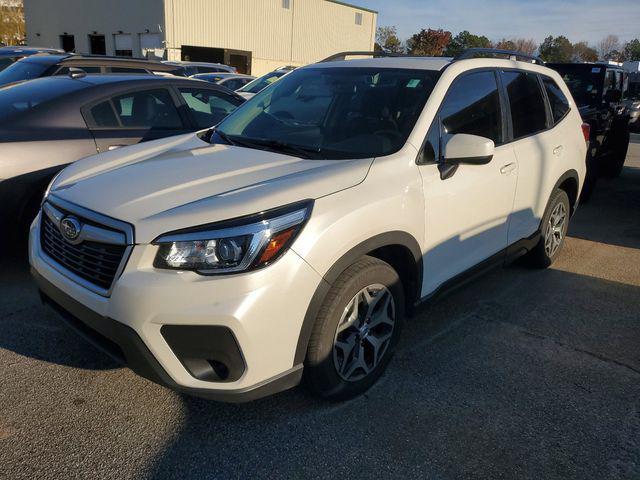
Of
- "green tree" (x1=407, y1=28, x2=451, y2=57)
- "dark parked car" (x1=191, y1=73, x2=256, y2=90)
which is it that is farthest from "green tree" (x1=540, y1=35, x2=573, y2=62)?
"dark parked car" (x1=191, y1=73, x2=256, y2=90)

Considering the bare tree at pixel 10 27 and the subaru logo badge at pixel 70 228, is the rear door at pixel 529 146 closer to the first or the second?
the subaru logo badge at pixel 70 228

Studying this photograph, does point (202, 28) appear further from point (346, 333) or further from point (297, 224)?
point (297, 224)

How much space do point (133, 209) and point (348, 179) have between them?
1.01 metres

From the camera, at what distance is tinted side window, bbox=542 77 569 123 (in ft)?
15.1

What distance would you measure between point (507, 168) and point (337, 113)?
1248 mm

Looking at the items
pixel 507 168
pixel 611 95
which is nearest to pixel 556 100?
pixel 507 168

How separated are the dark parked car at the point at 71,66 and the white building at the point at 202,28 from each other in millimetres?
23953

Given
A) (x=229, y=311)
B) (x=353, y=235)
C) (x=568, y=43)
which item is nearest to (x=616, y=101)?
(x=353, y=235)

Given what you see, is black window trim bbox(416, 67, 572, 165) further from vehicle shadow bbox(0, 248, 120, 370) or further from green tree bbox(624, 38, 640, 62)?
green tree bbox(624, 38, 640, 62)

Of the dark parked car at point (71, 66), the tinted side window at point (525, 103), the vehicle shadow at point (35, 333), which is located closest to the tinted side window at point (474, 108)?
the tinted side window at point (525, 103)

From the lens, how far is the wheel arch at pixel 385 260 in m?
2.44

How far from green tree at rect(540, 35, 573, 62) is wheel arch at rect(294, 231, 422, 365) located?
3022 inches

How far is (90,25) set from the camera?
120ft

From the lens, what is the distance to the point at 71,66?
7098 millimetres
